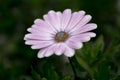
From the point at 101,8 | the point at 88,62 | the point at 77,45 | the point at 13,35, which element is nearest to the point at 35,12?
the point at 13,35

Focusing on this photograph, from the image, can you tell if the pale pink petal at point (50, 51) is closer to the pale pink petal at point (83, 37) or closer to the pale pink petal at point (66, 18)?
the pale pink petal at point (83, 37)

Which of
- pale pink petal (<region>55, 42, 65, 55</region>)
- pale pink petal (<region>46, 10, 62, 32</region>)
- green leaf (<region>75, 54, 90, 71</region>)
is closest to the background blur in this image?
green leaf (<region>75, 54, 90, 71</region>)

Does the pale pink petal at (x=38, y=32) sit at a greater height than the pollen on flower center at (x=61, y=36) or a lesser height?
greater

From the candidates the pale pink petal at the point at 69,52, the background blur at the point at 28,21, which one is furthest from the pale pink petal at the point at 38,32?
the background blur at the point at 28,21

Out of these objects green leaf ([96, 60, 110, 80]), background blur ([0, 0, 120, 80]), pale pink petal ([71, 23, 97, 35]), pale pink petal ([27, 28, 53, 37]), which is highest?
background blur ([0, 0, 120, 80])

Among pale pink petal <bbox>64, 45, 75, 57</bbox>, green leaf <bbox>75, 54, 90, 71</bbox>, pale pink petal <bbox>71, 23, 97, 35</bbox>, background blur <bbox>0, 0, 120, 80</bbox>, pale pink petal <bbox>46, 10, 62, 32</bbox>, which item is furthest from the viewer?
background blur <bbox>0, 0, 120, 80</bbox>

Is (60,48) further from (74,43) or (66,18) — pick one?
(66,18)

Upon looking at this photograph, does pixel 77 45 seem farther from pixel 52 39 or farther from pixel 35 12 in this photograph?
pixel 35 12

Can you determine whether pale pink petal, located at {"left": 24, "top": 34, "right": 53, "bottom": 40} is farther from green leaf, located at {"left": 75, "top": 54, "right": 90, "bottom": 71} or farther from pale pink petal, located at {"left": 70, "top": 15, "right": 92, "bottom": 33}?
green leaf, located at {"left": 75, "top": 54, "right": 90, "bottom": 71}
